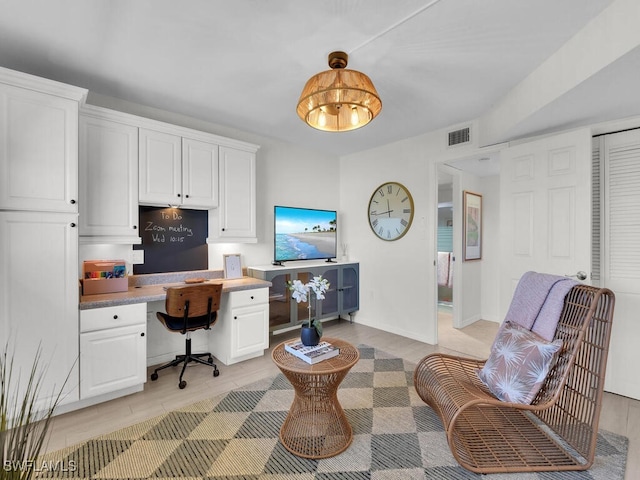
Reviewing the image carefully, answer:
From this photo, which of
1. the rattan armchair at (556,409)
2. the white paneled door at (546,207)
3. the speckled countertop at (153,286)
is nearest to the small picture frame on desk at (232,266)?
the speckled countertop at (153,286)

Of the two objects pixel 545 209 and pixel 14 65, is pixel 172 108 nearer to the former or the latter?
pixel 14 65

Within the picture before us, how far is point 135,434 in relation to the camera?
Answer: 2.03 meters

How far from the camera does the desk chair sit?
2600mm

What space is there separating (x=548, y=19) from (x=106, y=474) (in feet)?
11.4

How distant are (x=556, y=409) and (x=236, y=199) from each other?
308 centimetres

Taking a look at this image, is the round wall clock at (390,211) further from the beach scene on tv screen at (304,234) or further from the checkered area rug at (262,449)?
the checkered area rug at (262,449)

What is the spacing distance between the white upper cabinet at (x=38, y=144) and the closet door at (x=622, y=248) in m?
4.05

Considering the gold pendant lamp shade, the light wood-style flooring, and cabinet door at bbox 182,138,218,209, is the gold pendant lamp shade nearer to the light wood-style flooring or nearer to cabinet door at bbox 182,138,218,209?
cabinet door at bbox 182,138,218,209

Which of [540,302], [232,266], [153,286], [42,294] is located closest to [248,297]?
[232,266]

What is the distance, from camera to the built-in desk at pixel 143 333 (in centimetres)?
231

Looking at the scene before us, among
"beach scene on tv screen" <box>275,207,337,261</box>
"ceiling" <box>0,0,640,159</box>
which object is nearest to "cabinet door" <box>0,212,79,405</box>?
"ceiling" <box>0,0,640,159</box>

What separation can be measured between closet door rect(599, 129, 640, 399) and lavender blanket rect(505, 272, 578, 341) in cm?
95

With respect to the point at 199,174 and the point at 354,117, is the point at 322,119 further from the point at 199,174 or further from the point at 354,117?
the point at 199,174

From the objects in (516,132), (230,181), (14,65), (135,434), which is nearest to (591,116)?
(516,132)
